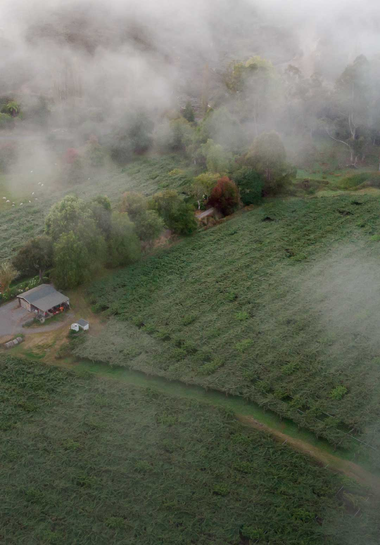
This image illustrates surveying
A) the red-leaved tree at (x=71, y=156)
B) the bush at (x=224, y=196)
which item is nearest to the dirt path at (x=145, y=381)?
the bush at (x=224, y=196)

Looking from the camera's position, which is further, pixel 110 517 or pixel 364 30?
pixel 364 30

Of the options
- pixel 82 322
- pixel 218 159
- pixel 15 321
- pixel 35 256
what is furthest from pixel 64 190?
pixel 82 322

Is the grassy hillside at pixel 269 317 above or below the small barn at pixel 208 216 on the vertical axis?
below

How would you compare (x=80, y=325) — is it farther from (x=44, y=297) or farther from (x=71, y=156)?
(x=71, y=156)

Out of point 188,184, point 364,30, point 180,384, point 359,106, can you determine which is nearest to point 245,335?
point 180,384

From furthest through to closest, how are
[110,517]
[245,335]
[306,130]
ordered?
[306,130] → [245,335] → [110,517]

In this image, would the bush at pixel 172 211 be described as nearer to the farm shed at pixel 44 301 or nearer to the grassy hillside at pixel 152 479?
the farm shed at pixel 44 301

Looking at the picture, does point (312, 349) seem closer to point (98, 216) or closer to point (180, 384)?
point (180, 384)
